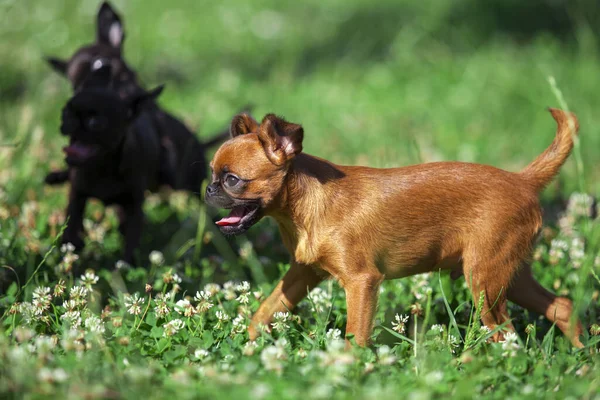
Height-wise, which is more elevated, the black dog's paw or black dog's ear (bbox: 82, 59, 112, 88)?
black dog's ear (bbox: 82, 59, 112, 88)

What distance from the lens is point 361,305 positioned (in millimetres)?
3684

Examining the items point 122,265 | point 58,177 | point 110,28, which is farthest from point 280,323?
point 110,28

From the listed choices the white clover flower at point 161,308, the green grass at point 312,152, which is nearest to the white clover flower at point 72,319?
the green grass at point 312,152

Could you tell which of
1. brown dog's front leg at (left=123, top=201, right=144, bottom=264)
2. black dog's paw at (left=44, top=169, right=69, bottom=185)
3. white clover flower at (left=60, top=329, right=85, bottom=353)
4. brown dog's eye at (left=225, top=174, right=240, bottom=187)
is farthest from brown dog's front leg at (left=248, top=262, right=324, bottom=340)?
black dog's paw at (left=44, top=169, right=69, bottom=185)

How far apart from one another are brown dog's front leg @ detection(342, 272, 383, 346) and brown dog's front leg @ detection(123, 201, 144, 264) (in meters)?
1.85

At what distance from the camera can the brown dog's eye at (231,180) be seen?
368 cm

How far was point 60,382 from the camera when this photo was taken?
2814 mm

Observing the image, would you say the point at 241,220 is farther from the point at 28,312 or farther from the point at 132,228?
the point at 132,228

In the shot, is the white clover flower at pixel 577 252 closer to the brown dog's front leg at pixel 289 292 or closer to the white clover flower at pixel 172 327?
the brown dog's front leg at pixel 289 292

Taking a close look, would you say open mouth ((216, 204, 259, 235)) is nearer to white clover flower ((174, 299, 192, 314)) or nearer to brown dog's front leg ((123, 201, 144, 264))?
white clover flower ((174, 299, 192, 314))

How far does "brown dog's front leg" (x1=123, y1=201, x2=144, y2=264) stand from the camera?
16.7ft

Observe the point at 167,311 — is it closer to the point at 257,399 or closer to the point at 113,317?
the point at 113,317

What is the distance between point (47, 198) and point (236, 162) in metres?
2.94

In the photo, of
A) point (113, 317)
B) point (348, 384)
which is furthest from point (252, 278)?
point (348, 384)
